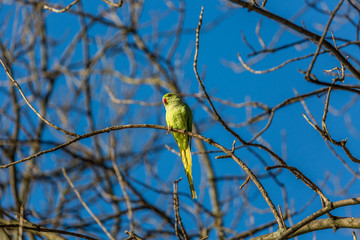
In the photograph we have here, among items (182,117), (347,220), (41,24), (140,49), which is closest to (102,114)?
(140,49)

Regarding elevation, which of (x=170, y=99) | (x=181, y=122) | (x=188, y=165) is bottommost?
(x=188, y=165)

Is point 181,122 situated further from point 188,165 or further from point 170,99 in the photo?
point 188,165

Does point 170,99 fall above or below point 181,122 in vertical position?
above

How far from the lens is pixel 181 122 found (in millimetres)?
4766

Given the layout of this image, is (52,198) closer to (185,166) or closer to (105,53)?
(105,53)

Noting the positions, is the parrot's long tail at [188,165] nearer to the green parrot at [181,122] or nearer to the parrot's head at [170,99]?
the green parrot at [181,122]

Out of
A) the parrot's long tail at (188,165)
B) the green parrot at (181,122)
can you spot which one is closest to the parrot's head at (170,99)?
the green parrot at (181,122)

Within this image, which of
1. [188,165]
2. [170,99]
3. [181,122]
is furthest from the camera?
[170,99]

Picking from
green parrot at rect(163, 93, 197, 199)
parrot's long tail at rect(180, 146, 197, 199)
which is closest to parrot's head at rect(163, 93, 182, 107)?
green parrot at rect(163, 93, 197, 199)

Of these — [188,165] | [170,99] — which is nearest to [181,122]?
[170,99]

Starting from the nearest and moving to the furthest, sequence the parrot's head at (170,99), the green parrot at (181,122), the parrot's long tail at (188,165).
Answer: the parrot's long tail at (188,165)
the green parrot at (181,122)
the parrot's head at (170,99)

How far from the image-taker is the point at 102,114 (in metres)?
8.05

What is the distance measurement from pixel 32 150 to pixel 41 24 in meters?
2.64

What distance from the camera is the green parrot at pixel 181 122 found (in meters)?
4.37
